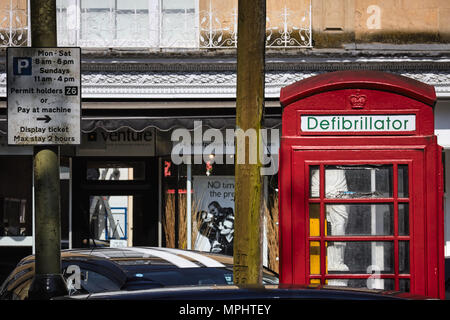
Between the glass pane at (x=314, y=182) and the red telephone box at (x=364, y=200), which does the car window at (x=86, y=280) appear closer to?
the red telephone box at (x=364, y=200)

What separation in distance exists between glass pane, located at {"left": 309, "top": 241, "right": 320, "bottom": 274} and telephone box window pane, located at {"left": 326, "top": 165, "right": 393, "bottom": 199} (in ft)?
1.37

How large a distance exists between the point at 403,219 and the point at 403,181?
1.01 feet

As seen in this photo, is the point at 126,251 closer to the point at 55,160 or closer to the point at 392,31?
the point at 55,160

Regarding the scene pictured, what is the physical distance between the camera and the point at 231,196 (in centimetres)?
1312

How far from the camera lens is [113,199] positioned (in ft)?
44.6

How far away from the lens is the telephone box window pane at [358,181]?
6.20 meters

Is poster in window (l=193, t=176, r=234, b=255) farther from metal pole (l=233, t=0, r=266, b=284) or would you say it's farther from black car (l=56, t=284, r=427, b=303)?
black car (l=56, t=284, r=427, b=303)

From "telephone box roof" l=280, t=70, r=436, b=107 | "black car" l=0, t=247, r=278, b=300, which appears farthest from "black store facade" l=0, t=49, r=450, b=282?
"telephone box roof" l=280, t=70, r=436, b=107

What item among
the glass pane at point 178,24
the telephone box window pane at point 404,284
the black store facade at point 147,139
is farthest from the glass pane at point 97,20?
the telephone box window pane at point 404,284

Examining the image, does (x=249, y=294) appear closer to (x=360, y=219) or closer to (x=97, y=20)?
(x=360, y=219)

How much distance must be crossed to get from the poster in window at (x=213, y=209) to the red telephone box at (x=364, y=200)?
688cm

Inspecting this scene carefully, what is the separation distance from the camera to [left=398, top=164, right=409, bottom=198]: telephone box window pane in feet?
20.3
